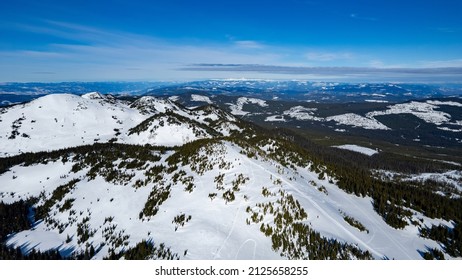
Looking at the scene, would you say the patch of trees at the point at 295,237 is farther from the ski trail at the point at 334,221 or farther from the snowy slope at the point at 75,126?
the snowy slope at the point at 75,126

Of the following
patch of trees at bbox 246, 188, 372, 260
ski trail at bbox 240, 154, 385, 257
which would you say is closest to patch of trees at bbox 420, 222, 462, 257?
ski trail at bbox 240, 154, 385, 257

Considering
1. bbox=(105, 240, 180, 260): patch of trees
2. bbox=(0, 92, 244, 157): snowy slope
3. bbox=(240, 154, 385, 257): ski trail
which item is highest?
bbox=(105, 240, 180, 260): patch of trees

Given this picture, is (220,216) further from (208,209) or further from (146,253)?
(146,253)

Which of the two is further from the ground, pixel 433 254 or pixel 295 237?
pixel 295 237

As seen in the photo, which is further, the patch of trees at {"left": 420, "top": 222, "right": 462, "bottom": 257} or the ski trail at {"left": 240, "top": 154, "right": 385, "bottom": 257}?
the patch of trees at {"left": 420, "top": 222, "right": 462, "bottom": 257}

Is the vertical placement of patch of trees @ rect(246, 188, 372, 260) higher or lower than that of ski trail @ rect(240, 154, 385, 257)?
higher

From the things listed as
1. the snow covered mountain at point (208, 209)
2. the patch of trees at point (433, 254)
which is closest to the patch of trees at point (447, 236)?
the snow covered mountain at point (208, 209)

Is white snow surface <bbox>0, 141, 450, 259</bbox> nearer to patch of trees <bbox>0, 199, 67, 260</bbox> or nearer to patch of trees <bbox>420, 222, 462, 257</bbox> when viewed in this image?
patch of trees <bbox>420, 222, 462, 257</bbox>

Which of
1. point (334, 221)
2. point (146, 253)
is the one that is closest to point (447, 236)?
point (334, 221)
